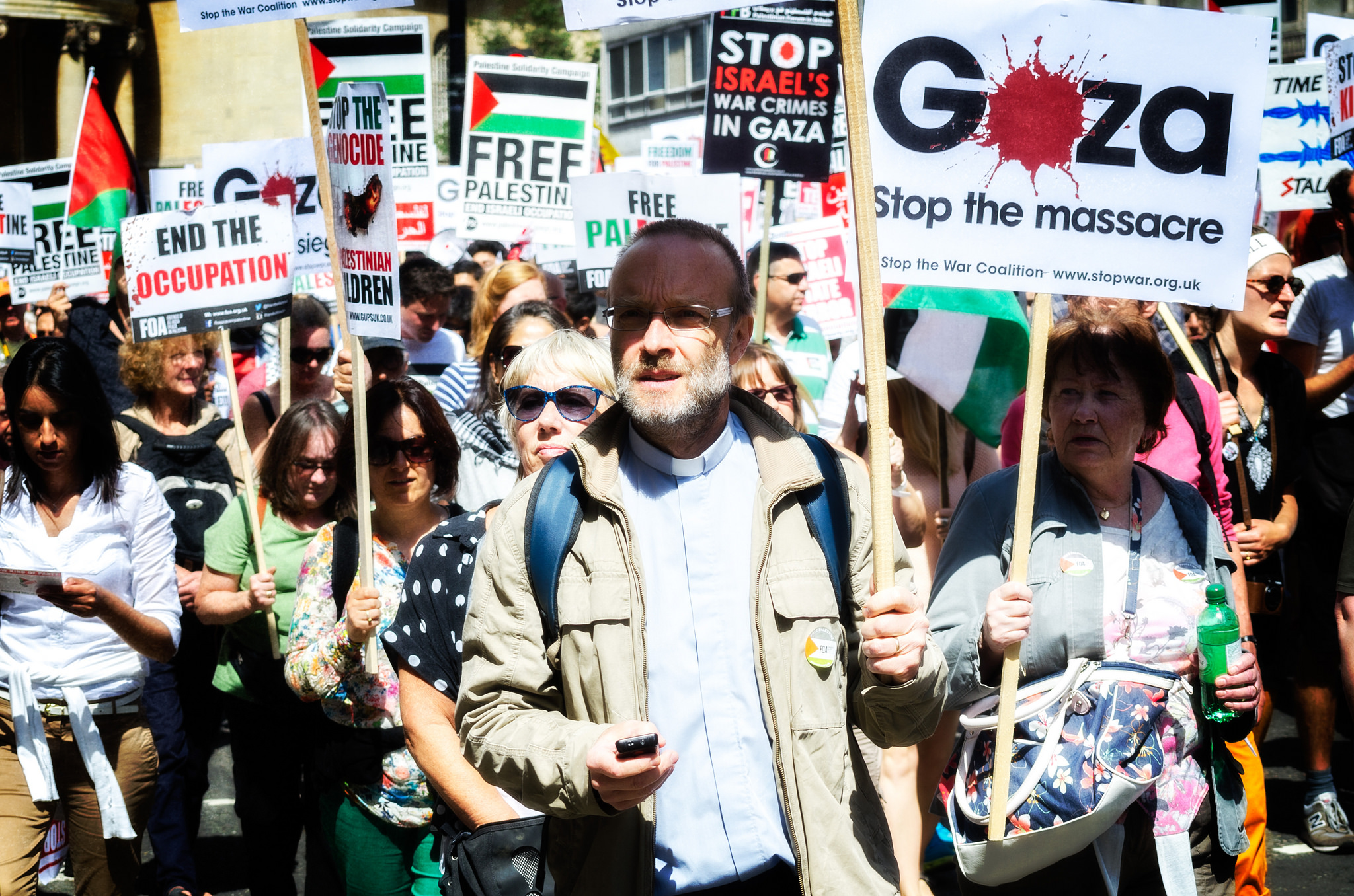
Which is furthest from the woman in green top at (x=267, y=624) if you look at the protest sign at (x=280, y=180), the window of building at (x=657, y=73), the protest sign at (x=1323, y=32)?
the window of building at (x=657, y=73)

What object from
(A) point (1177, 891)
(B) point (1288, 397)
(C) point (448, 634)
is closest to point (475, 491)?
(C) point (448, 634)

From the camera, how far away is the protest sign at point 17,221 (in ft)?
30.7

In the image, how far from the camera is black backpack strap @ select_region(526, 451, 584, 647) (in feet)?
7.91

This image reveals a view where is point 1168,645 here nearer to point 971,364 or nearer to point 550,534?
point 550,534

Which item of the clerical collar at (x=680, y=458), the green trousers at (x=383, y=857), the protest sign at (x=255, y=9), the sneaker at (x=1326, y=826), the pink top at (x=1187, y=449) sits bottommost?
the sneaker at (x=1326, y=826)

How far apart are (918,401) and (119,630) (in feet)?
9.99

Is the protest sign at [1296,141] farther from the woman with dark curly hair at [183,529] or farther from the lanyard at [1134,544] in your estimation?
the woman with dark curly hair at [183,529]

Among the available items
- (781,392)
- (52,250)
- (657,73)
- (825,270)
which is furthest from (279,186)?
(657,73)

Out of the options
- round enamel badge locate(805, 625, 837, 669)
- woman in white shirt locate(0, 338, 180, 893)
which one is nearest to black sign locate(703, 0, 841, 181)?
woman in white shirt locate(0, 338, 180, 893)

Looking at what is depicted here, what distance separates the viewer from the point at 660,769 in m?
2.17

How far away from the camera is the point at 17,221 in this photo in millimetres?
9430

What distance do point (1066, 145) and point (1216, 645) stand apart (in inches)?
45.0

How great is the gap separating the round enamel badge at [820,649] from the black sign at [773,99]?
4.79 m

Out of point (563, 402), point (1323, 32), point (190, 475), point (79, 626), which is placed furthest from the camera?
point (1323, 32)
